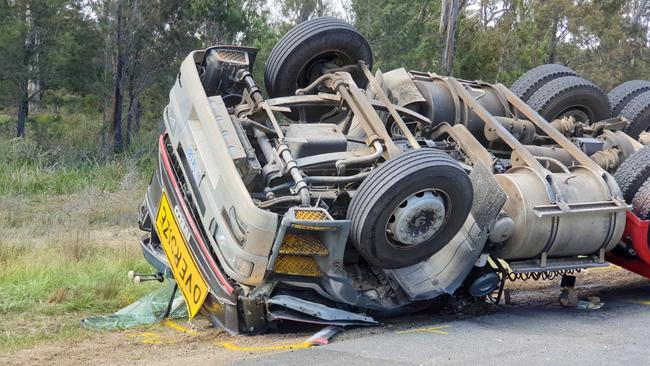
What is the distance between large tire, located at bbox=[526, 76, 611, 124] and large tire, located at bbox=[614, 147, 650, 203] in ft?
3.93

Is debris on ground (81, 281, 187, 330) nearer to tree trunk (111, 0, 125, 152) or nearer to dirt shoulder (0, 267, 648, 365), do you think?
dirt shoulder (0, 267, 648, 365)

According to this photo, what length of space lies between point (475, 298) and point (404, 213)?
4.23 ft

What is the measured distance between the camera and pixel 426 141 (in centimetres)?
641

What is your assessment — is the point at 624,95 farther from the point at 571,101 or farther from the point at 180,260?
the point at 180,260

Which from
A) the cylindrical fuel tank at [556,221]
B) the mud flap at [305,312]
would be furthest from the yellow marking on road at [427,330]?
the cylindrical fuel tank at [556,221]

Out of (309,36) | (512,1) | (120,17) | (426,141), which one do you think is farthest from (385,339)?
(512,1)

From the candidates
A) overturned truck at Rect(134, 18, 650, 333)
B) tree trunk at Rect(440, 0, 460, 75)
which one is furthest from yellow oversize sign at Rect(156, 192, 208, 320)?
tree trunk at Rect(440, 0, 460, 75)

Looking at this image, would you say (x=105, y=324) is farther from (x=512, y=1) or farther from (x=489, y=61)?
(x=512, y=1)

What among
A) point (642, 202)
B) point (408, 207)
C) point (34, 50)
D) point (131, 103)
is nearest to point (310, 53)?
point (408, 207)

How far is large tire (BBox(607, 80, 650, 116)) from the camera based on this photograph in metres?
8.27

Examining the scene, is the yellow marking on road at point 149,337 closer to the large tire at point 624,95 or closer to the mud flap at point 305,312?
the mud flap at point 305,312

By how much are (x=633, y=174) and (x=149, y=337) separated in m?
3.92

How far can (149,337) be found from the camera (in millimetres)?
5332

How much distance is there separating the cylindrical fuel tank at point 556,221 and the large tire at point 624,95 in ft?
8.09
